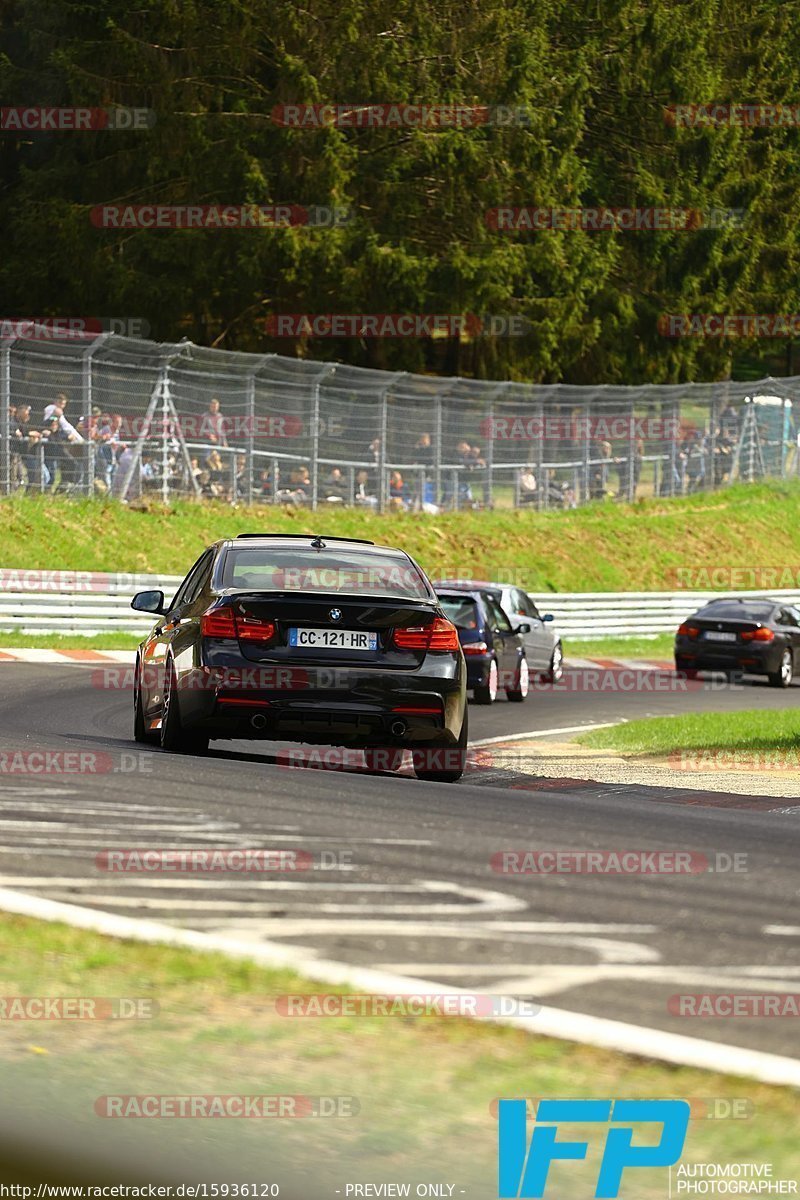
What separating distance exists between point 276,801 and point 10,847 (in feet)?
5.04

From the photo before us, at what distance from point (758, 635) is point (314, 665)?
1877cm

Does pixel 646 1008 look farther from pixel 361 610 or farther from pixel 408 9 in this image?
pixel 408 9

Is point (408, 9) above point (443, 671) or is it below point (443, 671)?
above

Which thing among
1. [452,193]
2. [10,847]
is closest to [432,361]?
[452,193]

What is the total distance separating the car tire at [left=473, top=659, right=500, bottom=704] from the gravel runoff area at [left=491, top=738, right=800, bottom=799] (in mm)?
3980

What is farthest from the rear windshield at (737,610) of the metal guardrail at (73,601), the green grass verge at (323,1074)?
the green grass verge at (323,1074)

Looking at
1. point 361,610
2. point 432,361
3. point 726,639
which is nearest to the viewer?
point 361,610

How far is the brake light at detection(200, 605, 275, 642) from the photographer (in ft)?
36.8

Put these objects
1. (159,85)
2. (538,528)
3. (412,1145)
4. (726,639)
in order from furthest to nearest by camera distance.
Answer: (159,85)
(538,528)
(726,639)
(412,1145)

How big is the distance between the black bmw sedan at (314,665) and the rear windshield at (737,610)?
18.2 m

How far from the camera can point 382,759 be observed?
1377cm

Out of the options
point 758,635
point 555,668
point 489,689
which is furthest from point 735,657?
point 489,689

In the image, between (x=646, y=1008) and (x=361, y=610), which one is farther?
(x=361, y=610)

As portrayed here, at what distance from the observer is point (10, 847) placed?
287 inches
